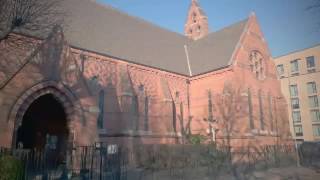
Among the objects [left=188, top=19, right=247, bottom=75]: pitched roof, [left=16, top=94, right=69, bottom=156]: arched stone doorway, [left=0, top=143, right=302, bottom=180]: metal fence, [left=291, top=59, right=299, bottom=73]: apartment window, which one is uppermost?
[left=291, top=59, right=299, bottom=73]: apartment window

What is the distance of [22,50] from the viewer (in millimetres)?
15289

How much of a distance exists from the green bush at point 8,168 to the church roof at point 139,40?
12093mm

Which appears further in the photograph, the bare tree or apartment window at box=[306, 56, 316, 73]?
apartment window at box=[306, 56, 316, 73]

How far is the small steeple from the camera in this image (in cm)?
4197

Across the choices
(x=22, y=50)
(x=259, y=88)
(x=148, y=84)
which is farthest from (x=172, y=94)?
(x=22, y=50)

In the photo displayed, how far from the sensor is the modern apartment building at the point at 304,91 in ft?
162

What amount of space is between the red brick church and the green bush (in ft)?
14.4

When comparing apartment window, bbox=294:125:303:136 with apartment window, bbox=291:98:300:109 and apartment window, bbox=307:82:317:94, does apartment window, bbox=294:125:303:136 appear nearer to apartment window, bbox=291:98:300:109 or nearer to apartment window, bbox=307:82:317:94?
apartment window, bbox=291:98:300:109

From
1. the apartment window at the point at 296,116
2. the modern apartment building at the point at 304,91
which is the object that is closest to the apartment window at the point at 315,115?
the modern apartment building at the point at 304,91

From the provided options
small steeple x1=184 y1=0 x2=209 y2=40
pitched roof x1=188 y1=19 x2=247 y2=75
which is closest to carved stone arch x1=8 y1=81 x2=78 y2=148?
pitched roof x1=188 y1=19 x2=247 y2=75

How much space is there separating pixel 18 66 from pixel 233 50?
20.2m

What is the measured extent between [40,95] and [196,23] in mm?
31852

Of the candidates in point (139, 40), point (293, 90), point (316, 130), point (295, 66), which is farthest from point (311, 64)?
point (139, 40)

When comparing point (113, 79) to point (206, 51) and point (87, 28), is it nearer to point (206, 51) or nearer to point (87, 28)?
point (87, 28)
